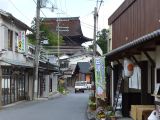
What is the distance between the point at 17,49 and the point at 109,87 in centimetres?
1230

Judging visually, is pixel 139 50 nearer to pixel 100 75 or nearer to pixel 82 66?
pixel 100 75

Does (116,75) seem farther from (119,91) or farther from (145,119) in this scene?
(145,119)

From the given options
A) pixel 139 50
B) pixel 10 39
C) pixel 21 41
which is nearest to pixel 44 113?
pixel 10 39

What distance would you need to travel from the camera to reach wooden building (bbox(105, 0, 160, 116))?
1377cm

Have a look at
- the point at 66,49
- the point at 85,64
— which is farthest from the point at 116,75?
the point at 66,49

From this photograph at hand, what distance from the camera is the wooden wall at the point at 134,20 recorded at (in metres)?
16.7

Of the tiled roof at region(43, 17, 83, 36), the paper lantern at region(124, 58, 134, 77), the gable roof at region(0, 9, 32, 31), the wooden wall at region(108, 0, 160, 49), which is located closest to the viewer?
the paper lantern at region(124, 58, 134, 77)

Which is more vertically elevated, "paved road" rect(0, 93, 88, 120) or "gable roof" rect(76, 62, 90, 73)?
"gable roof" rect(76, 62, 90, 73)

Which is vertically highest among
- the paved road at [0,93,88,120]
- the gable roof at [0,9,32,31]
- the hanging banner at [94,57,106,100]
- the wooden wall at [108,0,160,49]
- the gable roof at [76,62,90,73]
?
the gable roof at [0,9,32,31]

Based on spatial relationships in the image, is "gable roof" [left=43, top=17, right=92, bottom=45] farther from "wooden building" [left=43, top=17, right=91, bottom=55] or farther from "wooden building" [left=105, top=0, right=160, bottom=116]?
"wooden building" [left=105, top=0, right=160, bottom=116]

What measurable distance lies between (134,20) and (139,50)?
21.7ft

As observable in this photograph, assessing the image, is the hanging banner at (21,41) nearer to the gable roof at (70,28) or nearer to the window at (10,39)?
the window at (10,39)

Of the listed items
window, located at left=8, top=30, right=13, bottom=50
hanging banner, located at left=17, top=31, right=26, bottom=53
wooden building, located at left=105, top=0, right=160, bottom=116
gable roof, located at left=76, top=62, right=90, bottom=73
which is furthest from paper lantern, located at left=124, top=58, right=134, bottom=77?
gable roof, located at left=76, top=62, right=90, bottom=73

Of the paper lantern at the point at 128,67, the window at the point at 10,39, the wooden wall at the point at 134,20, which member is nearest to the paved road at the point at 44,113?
the wooden wall at the point at 134,20
